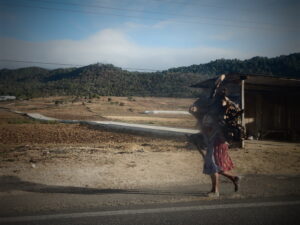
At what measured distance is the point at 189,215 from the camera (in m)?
3.71

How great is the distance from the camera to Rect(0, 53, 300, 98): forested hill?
72.9 meters

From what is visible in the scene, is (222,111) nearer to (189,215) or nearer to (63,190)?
(189,215)

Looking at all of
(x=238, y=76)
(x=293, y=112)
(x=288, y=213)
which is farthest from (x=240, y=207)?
(x=293, y=112)

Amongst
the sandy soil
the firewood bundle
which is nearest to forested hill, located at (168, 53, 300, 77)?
the sandy soil

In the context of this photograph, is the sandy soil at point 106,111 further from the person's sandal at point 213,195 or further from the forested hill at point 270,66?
the forested hill at point 270,66

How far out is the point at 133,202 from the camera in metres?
4.26

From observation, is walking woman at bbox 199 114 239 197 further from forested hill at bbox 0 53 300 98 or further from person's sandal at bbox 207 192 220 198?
forested hill at bbox 0 53 300 98

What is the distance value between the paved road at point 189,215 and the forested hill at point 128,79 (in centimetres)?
5501

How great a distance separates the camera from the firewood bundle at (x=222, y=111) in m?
4.47

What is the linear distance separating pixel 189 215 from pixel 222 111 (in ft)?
6.09

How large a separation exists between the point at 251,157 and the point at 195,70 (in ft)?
358

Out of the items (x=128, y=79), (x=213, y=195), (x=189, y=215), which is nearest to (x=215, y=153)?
(x=213, y=195)

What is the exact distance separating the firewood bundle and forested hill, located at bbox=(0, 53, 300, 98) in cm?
5437

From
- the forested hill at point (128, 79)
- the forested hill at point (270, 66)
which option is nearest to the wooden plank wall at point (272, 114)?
the forested hill at point (270, 66)
